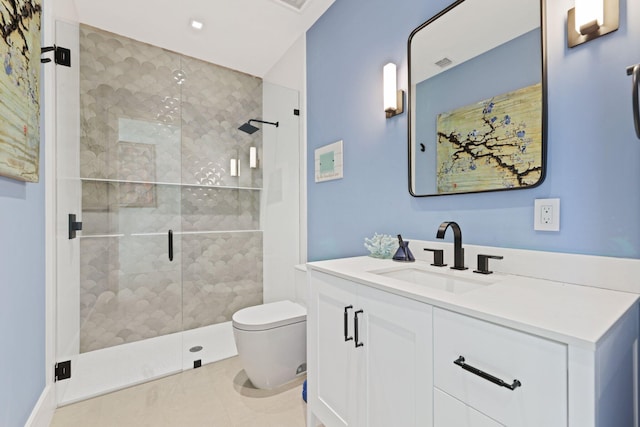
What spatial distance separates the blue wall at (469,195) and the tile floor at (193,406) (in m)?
0.99

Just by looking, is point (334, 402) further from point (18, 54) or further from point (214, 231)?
point (214, 231)

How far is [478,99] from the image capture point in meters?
1.28

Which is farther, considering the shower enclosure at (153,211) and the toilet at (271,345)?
the shower enclosure at (153,211)

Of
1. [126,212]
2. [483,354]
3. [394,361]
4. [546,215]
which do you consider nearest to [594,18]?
[546,215]

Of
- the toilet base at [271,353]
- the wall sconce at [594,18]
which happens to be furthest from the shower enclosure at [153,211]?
the wall sconce at [594,18]

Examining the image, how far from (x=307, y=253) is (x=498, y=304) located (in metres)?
1.76

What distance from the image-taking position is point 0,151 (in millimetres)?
961

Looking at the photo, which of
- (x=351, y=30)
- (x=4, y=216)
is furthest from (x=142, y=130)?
(x=351, y=30)

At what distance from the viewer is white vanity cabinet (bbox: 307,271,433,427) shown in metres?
0.89

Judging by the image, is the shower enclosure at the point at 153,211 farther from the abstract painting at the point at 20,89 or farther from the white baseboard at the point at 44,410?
the abstract painting at the point at 20,89

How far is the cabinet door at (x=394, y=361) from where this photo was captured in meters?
0.87

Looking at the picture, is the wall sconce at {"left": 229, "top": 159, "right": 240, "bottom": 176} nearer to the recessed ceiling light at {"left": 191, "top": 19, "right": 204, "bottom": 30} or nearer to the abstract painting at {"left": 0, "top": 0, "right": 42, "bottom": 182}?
the recessed ceiling light at {"left": 191, "top": 19, "right": 204, "bottom": 30}

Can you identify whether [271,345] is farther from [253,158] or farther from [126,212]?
[253,158]

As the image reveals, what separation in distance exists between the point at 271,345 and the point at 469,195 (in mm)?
1417
